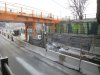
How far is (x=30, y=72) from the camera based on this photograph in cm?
977

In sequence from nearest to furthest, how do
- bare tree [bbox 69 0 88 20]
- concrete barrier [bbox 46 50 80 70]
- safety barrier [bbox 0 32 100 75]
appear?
1. safety barrier [bbox 0 32 100 75]
2. concrete barrier [bbox 46 50 80 70]
3. bare tree [bbox 69 0 88 20]

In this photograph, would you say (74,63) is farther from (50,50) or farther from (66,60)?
(50,50)

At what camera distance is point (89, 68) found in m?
8.81

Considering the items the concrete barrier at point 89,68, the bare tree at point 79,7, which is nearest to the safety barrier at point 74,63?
the concrete barrier at point 89,68

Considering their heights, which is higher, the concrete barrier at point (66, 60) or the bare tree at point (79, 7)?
the bare tree at point (79, 7)

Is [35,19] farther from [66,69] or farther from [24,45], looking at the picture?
[66,69]

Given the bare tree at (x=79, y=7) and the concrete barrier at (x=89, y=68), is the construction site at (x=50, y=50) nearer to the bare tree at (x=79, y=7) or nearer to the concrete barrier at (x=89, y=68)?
the concrete barrier at (x=89, y=68)

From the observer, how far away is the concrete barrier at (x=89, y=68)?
27.3ft

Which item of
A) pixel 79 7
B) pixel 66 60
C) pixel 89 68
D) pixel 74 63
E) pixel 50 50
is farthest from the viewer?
pixel 79 7

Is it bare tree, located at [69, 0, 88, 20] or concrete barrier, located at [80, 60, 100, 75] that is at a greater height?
A: bare tree, located at [69, 0, 88, 20]

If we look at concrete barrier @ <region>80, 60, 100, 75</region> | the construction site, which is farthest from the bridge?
concrete barrier @ <region>80, 60, 100, 75</region>

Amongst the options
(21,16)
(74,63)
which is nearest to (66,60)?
(74,63)

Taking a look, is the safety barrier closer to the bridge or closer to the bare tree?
the bridge

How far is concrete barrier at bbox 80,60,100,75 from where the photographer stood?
328 inches
